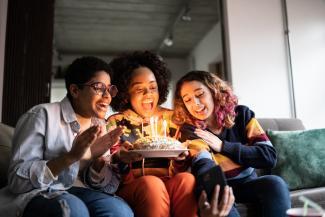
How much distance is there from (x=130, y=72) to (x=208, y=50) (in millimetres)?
3887

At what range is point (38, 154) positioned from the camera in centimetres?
120

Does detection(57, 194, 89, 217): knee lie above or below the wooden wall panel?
below

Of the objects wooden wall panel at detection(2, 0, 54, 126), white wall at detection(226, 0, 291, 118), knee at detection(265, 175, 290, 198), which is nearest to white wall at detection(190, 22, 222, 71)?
white wall at detection(226, 0, 291, 118)

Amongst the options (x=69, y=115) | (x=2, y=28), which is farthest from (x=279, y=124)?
(x=2, y=28)

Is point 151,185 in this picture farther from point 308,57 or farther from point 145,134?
point 308,57

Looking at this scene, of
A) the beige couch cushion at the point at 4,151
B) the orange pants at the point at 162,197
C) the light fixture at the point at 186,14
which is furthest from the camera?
the light fixture at the point at 186,14

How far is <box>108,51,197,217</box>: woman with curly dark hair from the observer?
1337 millimetres

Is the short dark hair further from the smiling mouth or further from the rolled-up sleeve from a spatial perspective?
the smiling mouth

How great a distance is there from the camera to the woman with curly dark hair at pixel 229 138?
1515 mm

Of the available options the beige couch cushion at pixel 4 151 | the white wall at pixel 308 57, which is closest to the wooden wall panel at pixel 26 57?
the beige couch cushion at pixel 4 151

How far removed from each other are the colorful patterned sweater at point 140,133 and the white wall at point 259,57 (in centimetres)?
157

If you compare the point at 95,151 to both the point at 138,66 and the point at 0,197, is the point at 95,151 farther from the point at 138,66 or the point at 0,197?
the point at 138,66

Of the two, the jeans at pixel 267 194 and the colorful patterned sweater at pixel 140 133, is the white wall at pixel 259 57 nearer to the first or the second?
the colorful patterned sweater at pixel 140 133

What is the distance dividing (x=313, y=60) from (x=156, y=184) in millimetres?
2712
